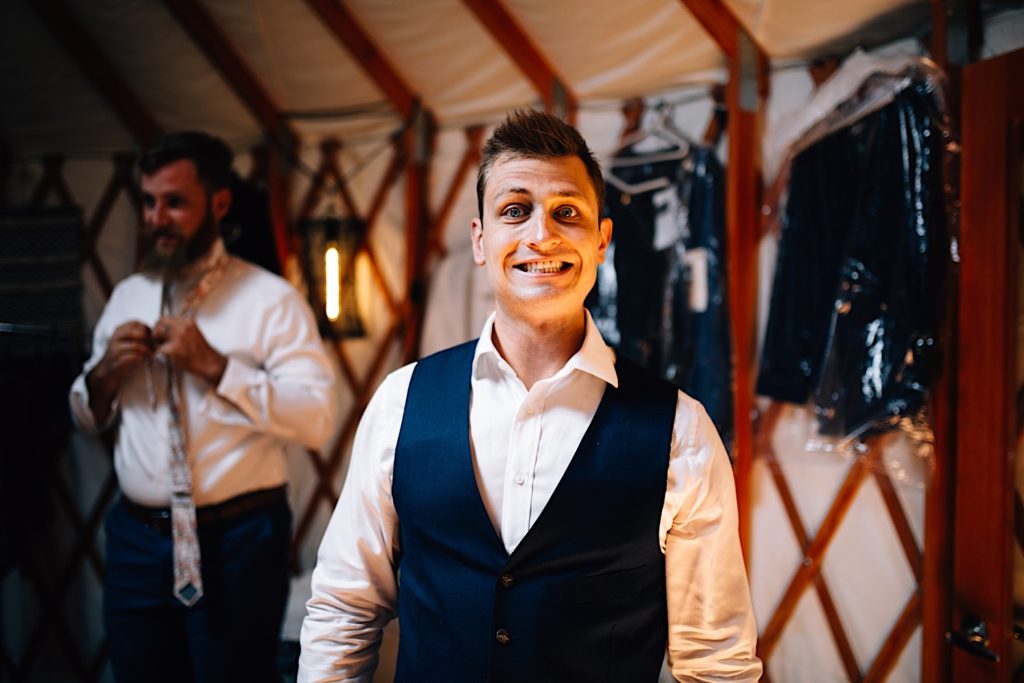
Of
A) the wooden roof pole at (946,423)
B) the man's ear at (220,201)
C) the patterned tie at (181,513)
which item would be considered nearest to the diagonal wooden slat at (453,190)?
the man's ear at (220,201)

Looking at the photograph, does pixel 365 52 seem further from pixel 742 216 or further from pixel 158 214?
pixel 742 216

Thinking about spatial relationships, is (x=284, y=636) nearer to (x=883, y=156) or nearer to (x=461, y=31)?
(x=461, y=31)

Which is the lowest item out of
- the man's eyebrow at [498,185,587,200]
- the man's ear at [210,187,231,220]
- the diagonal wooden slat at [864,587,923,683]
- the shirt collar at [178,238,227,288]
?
the diagonal wooden slat at [864,587,923,683]

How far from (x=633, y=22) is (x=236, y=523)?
5.86 feet

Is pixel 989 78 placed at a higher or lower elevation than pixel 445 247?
higher

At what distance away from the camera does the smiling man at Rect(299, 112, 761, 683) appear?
3.06 feet

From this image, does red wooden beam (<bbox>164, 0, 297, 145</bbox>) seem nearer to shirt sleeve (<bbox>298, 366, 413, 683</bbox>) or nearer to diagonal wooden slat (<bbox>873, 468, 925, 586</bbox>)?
shirt sleeve (<bbox>298, 366, 413, 683</bbox>)

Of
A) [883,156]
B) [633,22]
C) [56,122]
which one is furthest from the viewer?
[56,122]

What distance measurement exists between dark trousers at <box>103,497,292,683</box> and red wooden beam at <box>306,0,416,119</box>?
1.66m

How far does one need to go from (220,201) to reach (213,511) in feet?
2.53

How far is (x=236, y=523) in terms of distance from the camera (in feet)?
5.13

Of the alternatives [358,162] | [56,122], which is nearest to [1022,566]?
[358,162]

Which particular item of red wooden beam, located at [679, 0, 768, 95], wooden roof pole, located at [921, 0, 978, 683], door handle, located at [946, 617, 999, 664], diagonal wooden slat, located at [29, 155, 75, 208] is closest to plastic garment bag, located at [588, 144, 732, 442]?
red wooden beam, located at [679, 0, 768, 95]

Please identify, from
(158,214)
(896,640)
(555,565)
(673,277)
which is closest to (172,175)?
(158,214)
